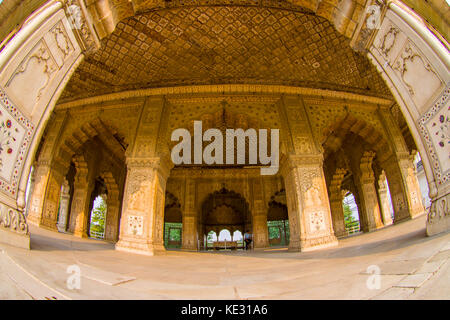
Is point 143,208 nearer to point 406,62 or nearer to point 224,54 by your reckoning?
point 224,54

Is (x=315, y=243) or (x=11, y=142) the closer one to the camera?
(x=11, y=142)

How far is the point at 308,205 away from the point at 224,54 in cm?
521

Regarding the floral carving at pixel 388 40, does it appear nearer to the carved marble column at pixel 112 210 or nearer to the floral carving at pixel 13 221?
the floral carving at pixel 13 221

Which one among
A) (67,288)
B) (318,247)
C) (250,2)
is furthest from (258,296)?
(250,2)

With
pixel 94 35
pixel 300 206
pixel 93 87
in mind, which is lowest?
pixel 300 206

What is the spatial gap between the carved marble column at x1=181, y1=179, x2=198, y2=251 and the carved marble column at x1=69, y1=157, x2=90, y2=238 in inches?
164

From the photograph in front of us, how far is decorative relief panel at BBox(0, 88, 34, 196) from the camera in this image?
2.50 metres

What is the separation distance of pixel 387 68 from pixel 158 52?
6.58 m

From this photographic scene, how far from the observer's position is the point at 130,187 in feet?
23.2

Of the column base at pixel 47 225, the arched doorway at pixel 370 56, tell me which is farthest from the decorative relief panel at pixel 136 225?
the arched doorway at pixel 370 56

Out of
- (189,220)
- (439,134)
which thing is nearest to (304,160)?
(439,134)

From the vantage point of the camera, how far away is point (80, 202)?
34.4ft

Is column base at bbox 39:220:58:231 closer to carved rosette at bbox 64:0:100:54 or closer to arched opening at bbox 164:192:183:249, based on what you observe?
carved rosette at bbox 64:0:100:54

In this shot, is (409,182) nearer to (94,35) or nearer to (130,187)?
(130,187)
